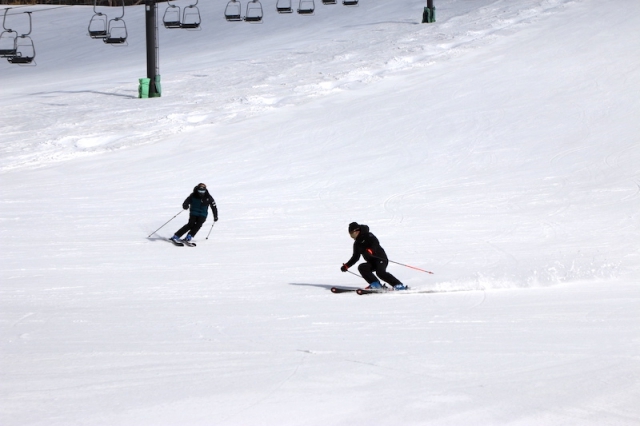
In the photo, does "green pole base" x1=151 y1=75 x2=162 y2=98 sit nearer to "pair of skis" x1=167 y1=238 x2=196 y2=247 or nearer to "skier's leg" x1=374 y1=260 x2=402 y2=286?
"pair of skis" x1=167 y1=238 x2=196 y2=247

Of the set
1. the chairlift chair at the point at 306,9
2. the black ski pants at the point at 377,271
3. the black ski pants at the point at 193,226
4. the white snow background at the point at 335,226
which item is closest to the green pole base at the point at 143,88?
the white snow background at the point at 335,226

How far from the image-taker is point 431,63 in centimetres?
2623

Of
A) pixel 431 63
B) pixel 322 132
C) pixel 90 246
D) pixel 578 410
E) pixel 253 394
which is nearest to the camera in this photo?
pixel 578 410

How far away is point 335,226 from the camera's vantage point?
13938 mm

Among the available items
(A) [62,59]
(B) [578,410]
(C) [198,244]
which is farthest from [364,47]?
(B) [578,410]

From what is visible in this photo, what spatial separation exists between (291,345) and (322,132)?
13924 millimetres

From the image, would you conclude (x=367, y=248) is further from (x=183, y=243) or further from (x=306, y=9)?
(x=306, y=9)

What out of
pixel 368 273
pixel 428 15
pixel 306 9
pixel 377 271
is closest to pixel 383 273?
pixel 377 271

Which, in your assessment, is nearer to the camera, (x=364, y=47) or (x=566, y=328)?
(x=566, y=328)

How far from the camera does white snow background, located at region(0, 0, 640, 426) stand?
18.8 feet

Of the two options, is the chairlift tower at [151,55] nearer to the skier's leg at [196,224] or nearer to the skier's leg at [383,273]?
the skier's leg at [196,224]

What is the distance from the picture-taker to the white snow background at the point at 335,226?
18.8 ft

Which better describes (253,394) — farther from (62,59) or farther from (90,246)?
(62,59)

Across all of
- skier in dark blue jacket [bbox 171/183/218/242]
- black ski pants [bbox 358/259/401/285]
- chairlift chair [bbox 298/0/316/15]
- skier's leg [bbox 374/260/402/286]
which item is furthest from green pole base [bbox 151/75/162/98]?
skier's leg [bbox 374/260/402/286]
